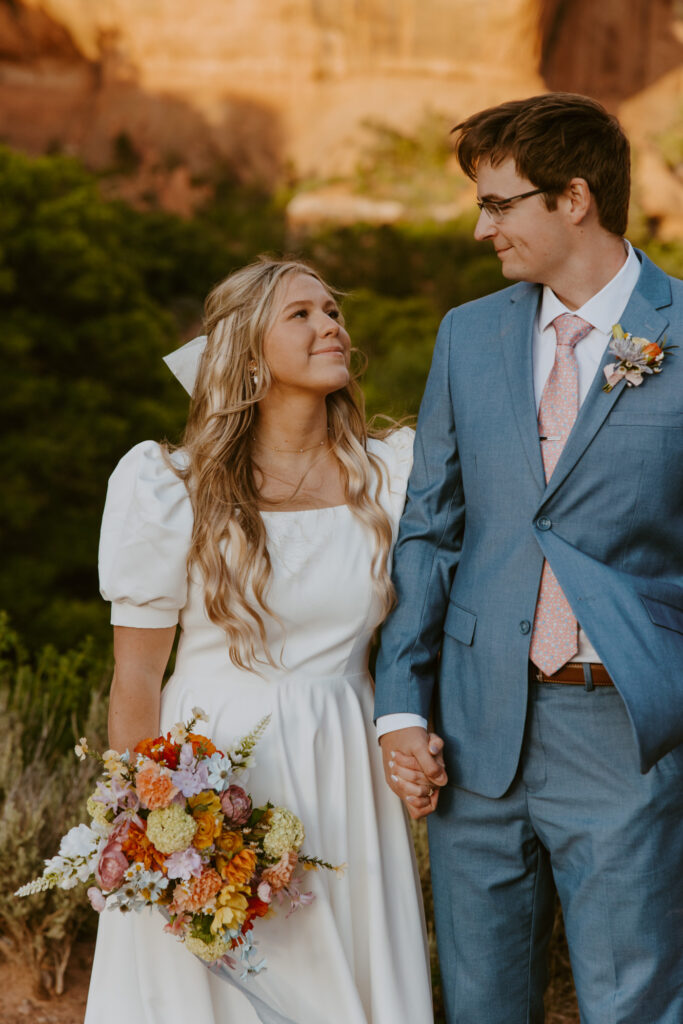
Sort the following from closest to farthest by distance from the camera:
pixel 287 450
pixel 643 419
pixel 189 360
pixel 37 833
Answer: pixel 643 419
pixel 287 450
pixel 189 360
pixel 37 833

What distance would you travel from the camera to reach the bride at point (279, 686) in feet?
7.47

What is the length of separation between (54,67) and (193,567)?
78.1 ft

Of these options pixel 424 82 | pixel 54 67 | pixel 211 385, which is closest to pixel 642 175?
pixel 424 82

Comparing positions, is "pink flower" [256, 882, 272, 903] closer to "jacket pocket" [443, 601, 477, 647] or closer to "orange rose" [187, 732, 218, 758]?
"orange rose" [187, 732, 218, 758]

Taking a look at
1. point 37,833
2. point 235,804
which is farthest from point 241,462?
point 37,833

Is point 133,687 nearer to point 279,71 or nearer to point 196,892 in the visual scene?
point 196,892

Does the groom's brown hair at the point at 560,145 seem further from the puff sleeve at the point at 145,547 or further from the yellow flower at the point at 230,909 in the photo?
the yellow flower at the point at 230,909

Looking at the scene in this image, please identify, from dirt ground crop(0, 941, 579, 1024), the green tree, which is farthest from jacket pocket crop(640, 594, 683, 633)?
the green tree

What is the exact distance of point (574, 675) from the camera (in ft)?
6.90

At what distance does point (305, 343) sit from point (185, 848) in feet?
3.86

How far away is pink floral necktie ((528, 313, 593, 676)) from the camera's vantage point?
211cm

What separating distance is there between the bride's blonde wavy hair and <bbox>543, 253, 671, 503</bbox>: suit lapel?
0.50m

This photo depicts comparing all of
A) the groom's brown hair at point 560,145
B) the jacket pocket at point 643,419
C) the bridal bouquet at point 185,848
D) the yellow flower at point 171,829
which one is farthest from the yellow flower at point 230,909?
the groom's brown hair at point 560,145

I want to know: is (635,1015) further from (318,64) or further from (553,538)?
(318,64)
